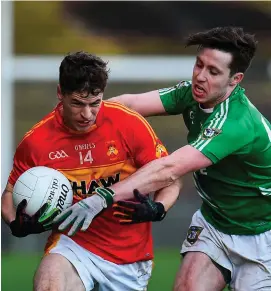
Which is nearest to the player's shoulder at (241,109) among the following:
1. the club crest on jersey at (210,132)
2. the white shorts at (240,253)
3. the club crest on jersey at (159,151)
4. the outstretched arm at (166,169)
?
the club crest on jersey at (210,132)

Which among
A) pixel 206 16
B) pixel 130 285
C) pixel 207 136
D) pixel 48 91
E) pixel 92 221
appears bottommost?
pixel 48 91

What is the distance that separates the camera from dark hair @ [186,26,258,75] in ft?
20.1

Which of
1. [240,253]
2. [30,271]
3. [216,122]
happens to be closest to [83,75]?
[216,122]

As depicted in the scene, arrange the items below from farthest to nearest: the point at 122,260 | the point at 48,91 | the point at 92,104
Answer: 1. the point at 48,91
2. the point at 122,260
3. the point at 92,104

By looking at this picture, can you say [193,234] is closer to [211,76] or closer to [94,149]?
[94,149]

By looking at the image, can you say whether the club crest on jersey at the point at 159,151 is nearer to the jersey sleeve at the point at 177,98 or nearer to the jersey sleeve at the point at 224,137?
the jersey sleeve at the point at 224,137

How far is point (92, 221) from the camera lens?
6125 millimetres

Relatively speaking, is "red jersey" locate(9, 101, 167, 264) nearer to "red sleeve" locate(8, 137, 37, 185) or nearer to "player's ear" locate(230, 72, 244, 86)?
"red sleeve" locate(8, 137, 37, 185)

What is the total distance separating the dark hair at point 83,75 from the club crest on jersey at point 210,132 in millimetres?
674

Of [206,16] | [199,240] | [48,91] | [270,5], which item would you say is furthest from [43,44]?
[199,240]

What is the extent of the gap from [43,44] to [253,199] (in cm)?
1047

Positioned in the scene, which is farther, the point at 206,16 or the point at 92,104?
the point at 206,16

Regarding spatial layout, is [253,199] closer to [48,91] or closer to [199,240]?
[199,240]

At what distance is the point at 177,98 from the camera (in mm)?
6484
